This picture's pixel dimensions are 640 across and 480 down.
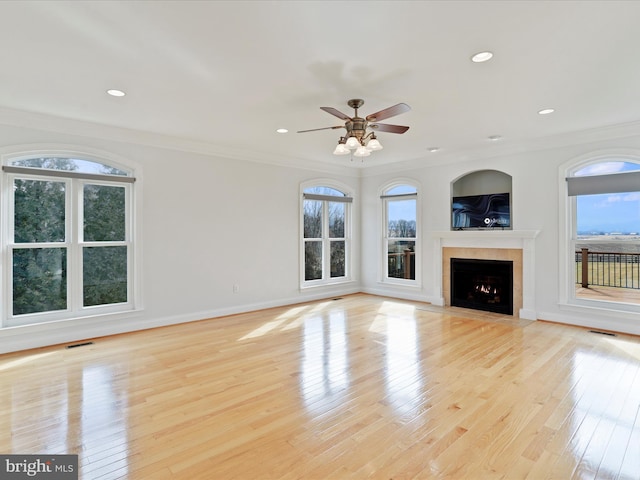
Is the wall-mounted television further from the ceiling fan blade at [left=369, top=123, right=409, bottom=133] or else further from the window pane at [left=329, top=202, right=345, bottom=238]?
the ceiling fan blade at [left=369, top=123, right=409, bottom=133]

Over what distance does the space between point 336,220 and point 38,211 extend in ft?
Result: 16.4

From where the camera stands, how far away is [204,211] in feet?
18.0

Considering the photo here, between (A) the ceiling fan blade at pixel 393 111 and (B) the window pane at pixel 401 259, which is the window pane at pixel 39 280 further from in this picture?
(B) the window pane at pixel 401 259

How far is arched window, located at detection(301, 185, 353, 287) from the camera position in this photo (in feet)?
22.9

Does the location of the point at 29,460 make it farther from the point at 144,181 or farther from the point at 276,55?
the point at 144,181

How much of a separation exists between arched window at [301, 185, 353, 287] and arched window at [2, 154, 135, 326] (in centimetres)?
314

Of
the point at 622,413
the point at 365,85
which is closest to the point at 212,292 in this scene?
the point at 365,85

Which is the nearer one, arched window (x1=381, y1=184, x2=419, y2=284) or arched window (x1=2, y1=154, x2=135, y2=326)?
arched window (x1=2, y1=154, x2=135, y2=326)

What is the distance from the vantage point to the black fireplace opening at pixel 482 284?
577 centimetres

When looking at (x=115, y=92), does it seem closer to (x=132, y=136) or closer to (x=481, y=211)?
(x=132, y=136)

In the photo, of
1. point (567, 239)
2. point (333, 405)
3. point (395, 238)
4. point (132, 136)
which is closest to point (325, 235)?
point (395, 238)

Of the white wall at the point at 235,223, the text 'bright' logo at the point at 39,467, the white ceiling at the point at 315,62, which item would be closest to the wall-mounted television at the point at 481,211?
the white wall at the point at 235,223

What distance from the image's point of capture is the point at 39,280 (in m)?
4.29

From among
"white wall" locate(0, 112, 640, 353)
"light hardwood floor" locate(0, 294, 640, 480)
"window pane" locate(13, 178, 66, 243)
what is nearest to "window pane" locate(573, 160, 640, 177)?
"white wall" locate(0, 112, 640, 353)
